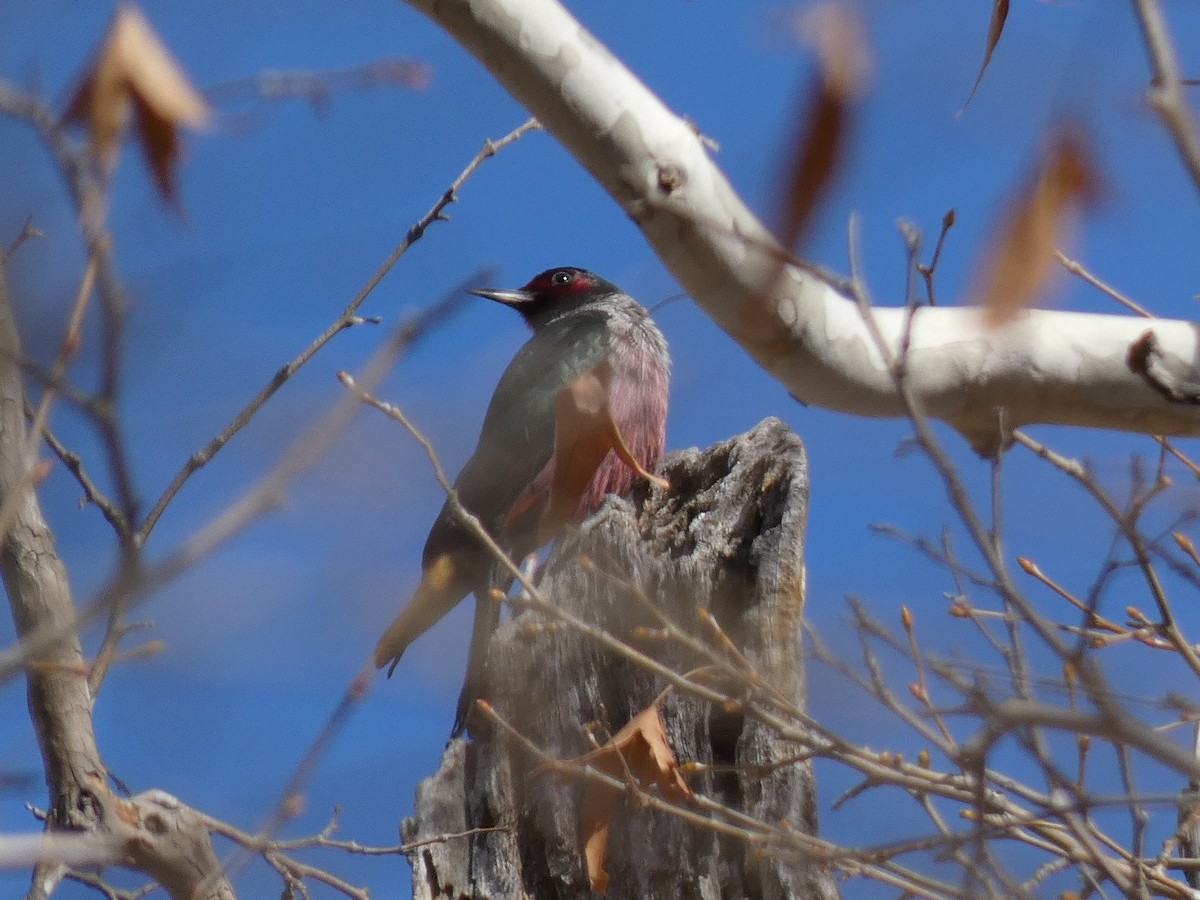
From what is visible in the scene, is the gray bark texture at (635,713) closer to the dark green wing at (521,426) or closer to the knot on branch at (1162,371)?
the knot on branch at (1162,371)

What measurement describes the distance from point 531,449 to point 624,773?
2905 millimetres

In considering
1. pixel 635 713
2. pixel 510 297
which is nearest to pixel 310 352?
pixel 635 713

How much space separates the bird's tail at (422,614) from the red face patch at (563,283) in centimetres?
246

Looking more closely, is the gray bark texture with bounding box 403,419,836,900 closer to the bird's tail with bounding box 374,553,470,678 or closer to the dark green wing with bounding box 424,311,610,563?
the bird's tail with bounding box 374,553,470,678

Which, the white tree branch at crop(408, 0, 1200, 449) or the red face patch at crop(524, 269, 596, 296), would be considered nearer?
the white tree branch at crop(408, 0, 1200, 449)

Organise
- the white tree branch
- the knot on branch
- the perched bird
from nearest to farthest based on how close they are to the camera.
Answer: the white tree branch → the knot on branch → the perched bird

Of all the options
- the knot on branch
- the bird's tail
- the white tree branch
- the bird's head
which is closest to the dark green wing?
the bird's tail

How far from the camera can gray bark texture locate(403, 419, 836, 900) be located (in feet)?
8.89

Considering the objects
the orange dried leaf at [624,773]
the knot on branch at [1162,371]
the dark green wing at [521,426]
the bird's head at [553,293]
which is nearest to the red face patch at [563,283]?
the bird's head at [553,293]

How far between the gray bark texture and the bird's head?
363cm

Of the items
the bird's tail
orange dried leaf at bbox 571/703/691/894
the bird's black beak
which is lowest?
orange dried leaf at bbox 571/703/691/894

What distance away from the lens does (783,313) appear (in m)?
2.24

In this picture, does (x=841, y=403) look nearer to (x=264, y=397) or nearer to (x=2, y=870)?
(x=264, y=397)

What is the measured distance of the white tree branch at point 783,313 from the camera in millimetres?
2023
